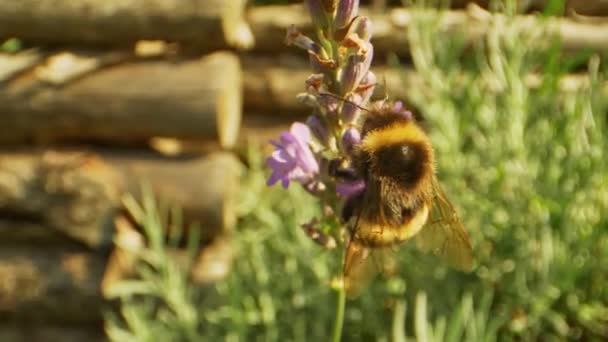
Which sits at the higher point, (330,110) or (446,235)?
(330,110)

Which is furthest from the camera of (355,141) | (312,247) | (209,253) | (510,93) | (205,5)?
(209,253)

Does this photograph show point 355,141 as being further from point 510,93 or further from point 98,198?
point 98,198

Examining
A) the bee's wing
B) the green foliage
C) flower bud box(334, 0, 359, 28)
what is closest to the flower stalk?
flower bud box(334, 0, 359, 28)

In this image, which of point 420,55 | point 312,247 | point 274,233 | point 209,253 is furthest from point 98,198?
point 420,55

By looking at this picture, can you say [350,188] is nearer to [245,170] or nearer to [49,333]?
[245,170]

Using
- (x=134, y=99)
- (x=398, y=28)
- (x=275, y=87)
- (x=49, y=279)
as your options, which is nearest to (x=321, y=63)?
(x=134, y=99)
